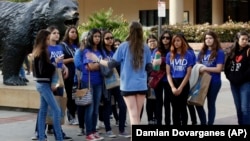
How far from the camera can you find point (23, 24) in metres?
9.98

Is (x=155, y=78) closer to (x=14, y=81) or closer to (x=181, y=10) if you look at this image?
(x=14, y=81)

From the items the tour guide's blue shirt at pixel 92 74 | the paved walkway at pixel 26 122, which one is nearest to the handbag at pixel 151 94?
the paved walkway at pixel 26 122

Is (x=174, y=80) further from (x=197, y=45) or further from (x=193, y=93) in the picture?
(x=197, y=45)

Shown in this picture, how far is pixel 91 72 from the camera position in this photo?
757 centimetres

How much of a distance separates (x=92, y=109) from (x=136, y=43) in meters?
1.58

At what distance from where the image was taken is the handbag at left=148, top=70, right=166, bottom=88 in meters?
8.04

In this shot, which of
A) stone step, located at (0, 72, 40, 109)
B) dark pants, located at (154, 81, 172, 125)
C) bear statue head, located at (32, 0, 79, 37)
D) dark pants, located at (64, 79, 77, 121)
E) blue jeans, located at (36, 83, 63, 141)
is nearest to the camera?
blue jeans, located at (36, 83, 63, 141)

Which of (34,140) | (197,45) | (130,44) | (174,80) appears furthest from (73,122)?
(197,45)

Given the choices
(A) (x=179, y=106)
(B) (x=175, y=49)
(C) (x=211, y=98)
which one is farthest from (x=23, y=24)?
(C) (x=211, y=98)

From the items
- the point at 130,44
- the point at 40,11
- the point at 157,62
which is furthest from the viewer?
the point at 40,11

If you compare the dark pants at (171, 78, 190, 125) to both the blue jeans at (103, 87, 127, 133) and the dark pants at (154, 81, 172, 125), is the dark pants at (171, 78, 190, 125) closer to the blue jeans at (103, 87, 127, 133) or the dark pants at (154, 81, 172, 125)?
the dark pants at (154, 81, 172, 125)

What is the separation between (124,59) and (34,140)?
7.01ft

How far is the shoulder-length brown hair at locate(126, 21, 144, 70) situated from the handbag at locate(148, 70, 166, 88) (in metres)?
1.57

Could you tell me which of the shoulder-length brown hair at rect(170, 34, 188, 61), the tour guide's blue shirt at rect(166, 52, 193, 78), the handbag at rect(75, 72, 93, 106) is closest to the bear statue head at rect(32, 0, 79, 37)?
the handbag at rect(75, 72, 93, 106)
